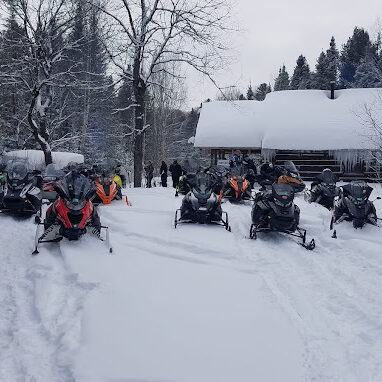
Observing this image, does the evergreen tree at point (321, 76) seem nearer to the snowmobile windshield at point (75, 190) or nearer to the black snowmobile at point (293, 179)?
the black snowmobile at point (293, 179)

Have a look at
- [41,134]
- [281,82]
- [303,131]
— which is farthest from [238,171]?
[281,82]

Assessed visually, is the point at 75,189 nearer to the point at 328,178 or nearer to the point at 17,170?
the point at 17,170

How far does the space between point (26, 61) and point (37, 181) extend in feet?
29.3

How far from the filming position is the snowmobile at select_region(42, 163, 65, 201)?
11094 millimetres

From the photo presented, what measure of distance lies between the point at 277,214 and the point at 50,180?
22.4 ft

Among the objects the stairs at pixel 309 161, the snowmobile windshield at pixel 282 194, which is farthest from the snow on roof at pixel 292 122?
the snowmobile windshield at pixel 282 194

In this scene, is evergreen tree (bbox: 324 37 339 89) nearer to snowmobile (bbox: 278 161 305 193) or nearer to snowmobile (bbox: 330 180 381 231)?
snowmobile (bbox: 278 161 305 193)

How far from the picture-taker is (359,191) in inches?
343

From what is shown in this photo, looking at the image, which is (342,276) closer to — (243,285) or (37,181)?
(243,285)

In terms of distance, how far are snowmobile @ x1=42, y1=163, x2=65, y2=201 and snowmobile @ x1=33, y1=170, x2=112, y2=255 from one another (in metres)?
3.97

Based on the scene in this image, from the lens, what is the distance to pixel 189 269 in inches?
237

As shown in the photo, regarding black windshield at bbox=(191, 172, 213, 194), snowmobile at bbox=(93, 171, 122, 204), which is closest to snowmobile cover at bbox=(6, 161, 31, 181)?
snowmobile at bbox=(93, 171, 122, 204)

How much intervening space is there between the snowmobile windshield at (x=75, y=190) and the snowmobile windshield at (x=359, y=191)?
18.0 feet

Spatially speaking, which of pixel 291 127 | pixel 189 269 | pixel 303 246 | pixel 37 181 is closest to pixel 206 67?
pixel 291 127
